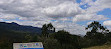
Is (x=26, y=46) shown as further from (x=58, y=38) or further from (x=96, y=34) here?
(x=96, y=34)

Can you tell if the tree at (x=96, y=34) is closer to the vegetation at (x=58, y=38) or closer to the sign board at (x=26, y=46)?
the vegetation at (x=58, y=38)

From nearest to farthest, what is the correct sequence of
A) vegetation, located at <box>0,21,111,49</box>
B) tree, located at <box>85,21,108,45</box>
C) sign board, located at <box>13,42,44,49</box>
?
sign board, located at <box>13,42,44,49</box> → vegetation, located at <box>0,21,111,49</box> → tree, located at <box>85,21,108,45</box>

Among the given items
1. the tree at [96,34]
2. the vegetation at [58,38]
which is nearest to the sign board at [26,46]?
the vegetation at [58,38]

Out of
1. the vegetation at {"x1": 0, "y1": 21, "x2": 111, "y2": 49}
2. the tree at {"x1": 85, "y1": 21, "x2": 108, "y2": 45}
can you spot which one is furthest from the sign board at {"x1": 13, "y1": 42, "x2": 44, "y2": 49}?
the tree at {"x1": 85, "y1": 21, "x2": 108, "y2": 45}

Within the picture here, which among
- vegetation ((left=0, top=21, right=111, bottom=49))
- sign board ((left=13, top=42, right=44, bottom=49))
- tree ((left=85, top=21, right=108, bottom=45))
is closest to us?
sign board ((left=13, top=42, right=44, bottom=49))

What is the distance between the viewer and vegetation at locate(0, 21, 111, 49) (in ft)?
94.8

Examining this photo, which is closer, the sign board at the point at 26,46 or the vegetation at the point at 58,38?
the sign board at the point at 26,46

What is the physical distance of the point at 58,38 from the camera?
35531mm

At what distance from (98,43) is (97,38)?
206cm

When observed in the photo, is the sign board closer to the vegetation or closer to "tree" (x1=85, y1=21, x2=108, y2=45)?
the vegetation

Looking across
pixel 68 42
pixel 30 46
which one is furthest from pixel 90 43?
pixel 30 46

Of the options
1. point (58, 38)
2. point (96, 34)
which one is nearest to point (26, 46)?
point (58, 38)

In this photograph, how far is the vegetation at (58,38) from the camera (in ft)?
94.8

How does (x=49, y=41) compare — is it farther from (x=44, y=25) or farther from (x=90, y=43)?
(x=90, y=43)
